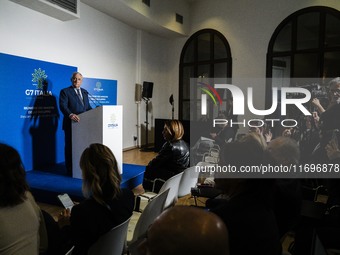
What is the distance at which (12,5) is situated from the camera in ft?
14.4

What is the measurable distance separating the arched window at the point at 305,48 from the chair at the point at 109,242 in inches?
239

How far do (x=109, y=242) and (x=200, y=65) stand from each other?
726 cm

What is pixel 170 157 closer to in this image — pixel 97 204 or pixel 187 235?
pixel 97 204

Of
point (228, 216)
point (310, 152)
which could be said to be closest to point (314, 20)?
point (310, 152)

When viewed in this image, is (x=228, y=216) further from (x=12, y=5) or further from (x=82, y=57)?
(x=82, y=57)

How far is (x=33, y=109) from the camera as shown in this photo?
4.72 meters

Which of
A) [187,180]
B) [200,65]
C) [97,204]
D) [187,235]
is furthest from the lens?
[200,65]

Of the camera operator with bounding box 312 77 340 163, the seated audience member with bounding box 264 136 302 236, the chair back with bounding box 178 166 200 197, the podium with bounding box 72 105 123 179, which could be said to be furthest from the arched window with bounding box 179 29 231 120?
the seated audience member with bounding box 264 136 302 236

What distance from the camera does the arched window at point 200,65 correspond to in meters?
7.79

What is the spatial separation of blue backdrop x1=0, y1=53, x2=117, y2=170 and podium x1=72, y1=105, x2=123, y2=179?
3.72 ft

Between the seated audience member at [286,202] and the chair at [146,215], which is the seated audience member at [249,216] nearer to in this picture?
the seated audience member at [286,202]

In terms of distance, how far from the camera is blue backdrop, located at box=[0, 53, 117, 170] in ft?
14.1

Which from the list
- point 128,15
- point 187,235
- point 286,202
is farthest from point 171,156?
point 128,15

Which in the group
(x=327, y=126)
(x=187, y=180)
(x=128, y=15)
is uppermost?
(x=128, y=15)
